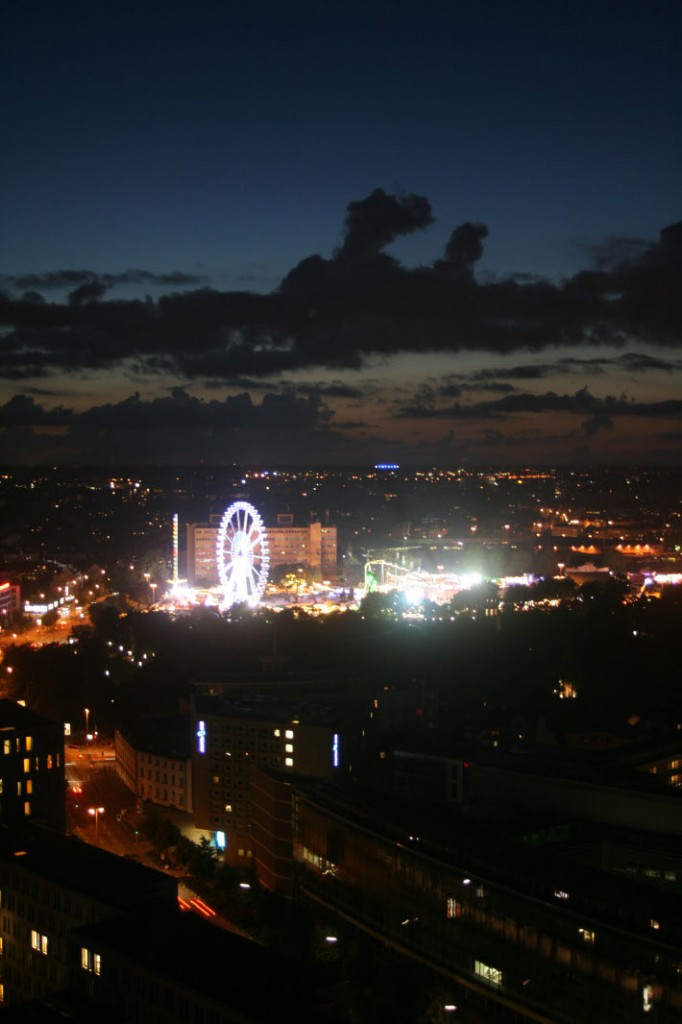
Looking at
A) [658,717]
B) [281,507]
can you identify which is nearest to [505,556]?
[281,507]

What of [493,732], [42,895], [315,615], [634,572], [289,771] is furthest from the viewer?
[634,572]

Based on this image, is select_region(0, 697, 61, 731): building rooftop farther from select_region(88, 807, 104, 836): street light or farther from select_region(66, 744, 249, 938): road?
select_region(88, 807, 104, 836): street light

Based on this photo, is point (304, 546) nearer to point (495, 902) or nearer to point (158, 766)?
point (158, 766)

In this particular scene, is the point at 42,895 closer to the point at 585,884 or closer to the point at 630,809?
the point at 585,884

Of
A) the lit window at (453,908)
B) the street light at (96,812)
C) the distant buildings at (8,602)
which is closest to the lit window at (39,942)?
the lit window at (453,908)

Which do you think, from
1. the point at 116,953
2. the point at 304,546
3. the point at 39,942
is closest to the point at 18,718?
the point at 39,942

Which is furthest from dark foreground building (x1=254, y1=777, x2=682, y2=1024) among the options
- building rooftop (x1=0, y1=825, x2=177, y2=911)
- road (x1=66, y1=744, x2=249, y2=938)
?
building rooftop (x1=0, y1=825, x2=177, y2=911)

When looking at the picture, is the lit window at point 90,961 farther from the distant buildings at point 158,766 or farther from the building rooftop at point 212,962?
the distant buildings at point 158,766
